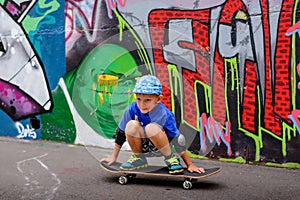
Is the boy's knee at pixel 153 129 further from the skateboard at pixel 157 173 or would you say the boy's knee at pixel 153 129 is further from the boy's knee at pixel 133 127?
the skateboard at pixel 157 173

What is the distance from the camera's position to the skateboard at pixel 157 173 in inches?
191

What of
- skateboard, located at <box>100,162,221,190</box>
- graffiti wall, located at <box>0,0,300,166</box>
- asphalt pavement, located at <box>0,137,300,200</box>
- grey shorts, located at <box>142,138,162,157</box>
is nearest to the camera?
asphalt pavement, located at <box>0,137,300,200</box>

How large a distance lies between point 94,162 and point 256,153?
2196 millimetres

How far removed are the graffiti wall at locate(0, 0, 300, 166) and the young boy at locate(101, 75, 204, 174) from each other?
1276mm

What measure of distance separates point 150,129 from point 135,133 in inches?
7.6

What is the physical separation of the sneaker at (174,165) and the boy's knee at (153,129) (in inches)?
13.9

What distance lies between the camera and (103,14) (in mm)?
6914

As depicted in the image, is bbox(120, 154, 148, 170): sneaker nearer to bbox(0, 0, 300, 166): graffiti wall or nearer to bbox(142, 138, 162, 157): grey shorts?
bbox(142, 138, 162, 157): grey shorts

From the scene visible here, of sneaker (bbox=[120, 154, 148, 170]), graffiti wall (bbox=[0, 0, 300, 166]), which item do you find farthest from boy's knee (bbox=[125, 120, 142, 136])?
graffiti wall (bbox=[0, 0, 300, 166])

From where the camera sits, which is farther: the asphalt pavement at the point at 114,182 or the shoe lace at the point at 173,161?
the shoe lace at the point at 173,161

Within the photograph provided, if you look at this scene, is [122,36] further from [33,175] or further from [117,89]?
[33,175]

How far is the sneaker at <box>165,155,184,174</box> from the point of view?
487cm

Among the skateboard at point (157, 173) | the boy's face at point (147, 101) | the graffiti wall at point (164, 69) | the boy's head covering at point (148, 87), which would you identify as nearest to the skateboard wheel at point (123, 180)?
the skateboard at point (157, 173)

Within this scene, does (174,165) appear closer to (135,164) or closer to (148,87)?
(135,164)
